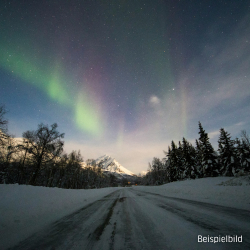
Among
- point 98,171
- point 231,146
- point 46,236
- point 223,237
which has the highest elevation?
point 231,146

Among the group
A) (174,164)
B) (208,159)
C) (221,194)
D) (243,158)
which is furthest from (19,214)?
(174,164)

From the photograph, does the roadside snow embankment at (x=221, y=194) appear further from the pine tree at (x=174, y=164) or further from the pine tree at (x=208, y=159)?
the pine tree at (x=174, y=164)

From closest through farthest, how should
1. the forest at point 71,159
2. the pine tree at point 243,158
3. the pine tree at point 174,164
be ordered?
the forest at point 71,159, the pine tree at point 243,158, the pine tree at point 174,164

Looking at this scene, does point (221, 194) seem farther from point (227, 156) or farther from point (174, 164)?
point (174, 164)

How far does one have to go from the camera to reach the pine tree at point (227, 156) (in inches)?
1048

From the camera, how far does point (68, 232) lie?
2.80 metres

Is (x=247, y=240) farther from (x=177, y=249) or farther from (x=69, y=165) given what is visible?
(x=69, y=165)

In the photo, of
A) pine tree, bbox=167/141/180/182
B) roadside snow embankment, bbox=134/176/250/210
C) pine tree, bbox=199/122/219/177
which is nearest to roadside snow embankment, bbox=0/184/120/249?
roadside snow embankment, bbox=134/176/250/210

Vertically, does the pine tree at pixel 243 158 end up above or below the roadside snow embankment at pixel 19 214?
above

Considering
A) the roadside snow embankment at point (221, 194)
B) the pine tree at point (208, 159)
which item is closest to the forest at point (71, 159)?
the pine tree at point (208, 159)

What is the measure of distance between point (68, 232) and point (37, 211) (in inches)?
103

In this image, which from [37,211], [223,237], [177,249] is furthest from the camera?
[37,211]

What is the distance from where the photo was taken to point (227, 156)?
27.5 metres

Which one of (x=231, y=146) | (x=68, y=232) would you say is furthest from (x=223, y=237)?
(x=231, y=146)
